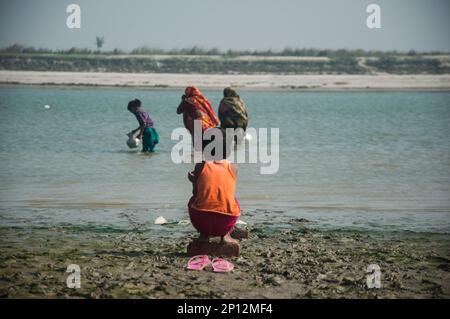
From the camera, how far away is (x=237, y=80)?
202 ft

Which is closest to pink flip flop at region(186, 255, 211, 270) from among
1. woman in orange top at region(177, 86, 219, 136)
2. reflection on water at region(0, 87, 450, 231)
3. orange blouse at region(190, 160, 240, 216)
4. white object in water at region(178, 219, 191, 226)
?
orange blouse at region(190, 160, 240, 216)

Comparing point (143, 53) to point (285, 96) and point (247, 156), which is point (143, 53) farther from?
point (247, 156)

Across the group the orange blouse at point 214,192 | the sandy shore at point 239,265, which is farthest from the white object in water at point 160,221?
the orange blouse at point 214,192

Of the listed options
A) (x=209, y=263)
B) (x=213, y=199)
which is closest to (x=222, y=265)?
→ (x=209, y=263)

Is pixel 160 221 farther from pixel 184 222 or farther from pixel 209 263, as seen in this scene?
pixel 209 263

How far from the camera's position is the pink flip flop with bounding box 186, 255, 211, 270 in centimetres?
769

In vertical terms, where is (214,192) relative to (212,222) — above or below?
above

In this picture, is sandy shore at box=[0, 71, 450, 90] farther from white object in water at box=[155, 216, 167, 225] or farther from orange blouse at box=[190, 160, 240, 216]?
orange blouse at box=[190, 160, 240, 216]

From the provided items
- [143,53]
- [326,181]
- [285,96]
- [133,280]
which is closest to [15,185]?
[326,181]

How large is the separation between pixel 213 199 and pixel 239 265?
65cm

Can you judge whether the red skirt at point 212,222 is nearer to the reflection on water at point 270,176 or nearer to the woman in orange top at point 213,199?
the woman in orange top at point 213,199

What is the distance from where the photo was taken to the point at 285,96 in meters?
50.4

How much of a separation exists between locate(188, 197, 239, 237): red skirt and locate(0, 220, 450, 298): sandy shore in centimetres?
31

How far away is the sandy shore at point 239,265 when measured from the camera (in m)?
6.97
